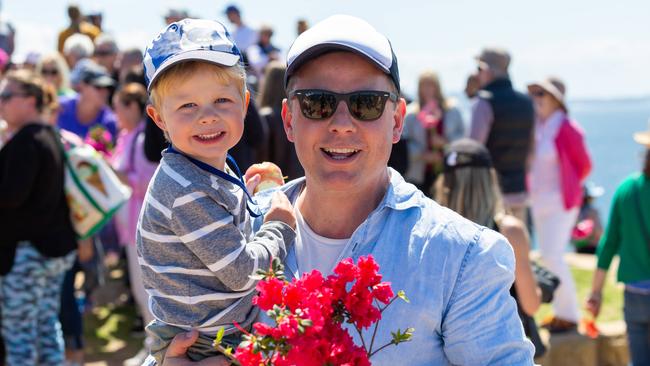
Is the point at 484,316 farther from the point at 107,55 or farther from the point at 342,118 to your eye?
the point at 107,55

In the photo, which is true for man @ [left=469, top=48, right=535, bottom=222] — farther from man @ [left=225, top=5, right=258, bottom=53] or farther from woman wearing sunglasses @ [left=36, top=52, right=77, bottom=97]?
man @ [left=225, top=5, right=258, bottom=53]

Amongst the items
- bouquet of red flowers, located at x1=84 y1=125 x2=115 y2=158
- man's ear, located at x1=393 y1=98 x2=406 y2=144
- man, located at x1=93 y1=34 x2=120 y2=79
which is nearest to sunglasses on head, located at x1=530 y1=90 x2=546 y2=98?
bouquet of red flowers, located at x1=84 y1=125 x2=115 y2=158

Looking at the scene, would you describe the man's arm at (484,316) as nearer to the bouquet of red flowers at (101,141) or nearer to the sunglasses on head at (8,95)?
the sunglasses on head at (8,95)

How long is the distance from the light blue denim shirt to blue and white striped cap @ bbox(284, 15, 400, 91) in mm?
404

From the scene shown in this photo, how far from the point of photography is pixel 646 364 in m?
5.21

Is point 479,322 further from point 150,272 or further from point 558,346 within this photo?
point 558,346

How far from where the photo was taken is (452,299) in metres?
1.90

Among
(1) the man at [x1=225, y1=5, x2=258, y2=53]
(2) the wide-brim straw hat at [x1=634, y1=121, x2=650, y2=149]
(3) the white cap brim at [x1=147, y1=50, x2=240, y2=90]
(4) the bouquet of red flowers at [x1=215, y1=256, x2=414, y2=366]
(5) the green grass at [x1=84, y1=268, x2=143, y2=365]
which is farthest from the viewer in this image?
(1) the man at [x1=225, y1=5, x2=258, y2=53]

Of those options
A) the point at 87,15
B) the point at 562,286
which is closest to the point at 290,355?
the point at 562,286

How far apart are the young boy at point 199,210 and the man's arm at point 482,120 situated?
4.80m

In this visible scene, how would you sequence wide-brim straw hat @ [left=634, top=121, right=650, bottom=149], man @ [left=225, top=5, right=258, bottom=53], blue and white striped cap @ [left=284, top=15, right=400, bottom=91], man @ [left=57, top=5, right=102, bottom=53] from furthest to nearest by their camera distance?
1. man @ [left=225, top=5, right=258, bottom=53]
2. man @ [left=57, top=5, right=102, bottom=53]
3. wide-brim straw hat @ [left=634, top=121, right=650, bottom=149]
4. blue and white striped cap @ [left=284, top=15, right=400, bottom=91]

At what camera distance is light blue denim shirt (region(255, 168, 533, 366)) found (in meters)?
1.87

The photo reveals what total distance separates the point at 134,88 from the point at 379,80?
14.9 feet

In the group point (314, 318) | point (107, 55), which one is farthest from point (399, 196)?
point (107, 55)
